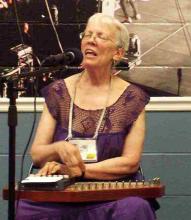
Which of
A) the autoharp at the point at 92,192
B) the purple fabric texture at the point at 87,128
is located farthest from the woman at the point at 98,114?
the autoharp at the point at 92,192

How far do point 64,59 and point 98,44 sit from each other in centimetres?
41

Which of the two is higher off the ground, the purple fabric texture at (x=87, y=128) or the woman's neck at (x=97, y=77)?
the woman's neck at (x=97, y=77)

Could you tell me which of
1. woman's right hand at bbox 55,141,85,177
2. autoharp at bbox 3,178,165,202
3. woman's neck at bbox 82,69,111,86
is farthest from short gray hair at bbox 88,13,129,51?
autoharp at bbox 3,178,165,202

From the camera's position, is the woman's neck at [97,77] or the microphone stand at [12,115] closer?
the microphone stand at [12,115]

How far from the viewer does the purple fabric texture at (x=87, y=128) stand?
2.24m

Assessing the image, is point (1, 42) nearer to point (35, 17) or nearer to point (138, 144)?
point (35, 17)

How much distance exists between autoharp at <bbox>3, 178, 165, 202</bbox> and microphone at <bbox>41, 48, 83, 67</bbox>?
0.48 m

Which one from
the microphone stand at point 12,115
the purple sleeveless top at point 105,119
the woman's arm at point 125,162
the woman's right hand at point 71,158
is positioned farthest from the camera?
the purple sleeveless top at point 105,119

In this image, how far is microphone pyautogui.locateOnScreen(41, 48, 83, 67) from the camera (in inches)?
81.4

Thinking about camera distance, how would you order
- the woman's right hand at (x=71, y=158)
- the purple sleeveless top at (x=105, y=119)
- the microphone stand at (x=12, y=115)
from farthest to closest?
the purple sleeveless top at (x=105, y=119)
the woman's right hand at (x=71, y=158)
the microphone stand at (x=12, y=115)

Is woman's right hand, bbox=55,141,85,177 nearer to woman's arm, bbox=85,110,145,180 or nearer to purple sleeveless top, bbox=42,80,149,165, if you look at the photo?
woman's arm, bbox=85,110,145,180

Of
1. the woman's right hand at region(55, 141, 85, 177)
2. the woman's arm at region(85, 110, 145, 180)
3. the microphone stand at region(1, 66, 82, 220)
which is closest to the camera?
the microphone stand at region(1, 66, 82, 220)

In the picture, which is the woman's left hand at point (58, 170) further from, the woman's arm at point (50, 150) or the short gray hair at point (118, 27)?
the short gray hair at point (118, 27)

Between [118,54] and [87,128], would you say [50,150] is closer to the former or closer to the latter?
[87,128]
